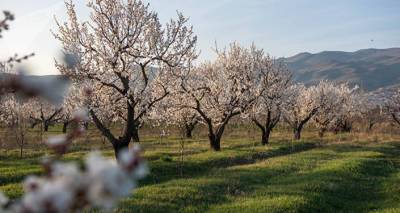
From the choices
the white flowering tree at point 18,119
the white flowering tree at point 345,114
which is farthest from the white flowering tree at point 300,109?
the white flowering tree at point 18,119

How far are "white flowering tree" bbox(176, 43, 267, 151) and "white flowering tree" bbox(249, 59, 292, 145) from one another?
3.48 ft

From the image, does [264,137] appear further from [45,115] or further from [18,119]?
[45,115]

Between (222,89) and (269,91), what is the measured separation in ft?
26.8

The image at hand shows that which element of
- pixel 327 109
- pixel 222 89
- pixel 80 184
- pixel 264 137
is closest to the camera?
pixel 80 184

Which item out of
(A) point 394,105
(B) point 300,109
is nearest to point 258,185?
(B) point 300,109

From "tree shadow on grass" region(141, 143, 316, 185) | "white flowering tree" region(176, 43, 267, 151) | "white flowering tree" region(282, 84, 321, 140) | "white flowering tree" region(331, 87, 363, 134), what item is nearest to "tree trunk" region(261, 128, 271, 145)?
"white flowering tree" region(176, 43, 267, 151)

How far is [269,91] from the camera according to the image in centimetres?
5122

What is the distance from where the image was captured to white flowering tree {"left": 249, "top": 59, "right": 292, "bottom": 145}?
163 feet

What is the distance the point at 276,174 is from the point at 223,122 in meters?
15.2

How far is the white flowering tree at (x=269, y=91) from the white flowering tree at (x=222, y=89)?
1.06 metres

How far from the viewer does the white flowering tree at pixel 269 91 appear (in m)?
49.6

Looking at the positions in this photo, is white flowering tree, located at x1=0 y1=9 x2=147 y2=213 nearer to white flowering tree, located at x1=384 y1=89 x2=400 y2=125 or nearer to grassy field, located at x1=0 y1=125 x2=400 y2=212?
grassy field, located at x1=0 y1=125 x2=400 y2=212

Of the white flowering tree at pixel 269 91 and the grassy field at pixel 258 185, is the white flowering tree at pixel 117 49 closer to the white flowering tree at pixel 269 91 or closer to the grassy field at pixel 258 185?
the grassy field at pixel 258 185

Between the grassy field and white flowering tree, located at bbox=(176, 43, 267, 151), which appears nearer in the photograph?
the grassy field
